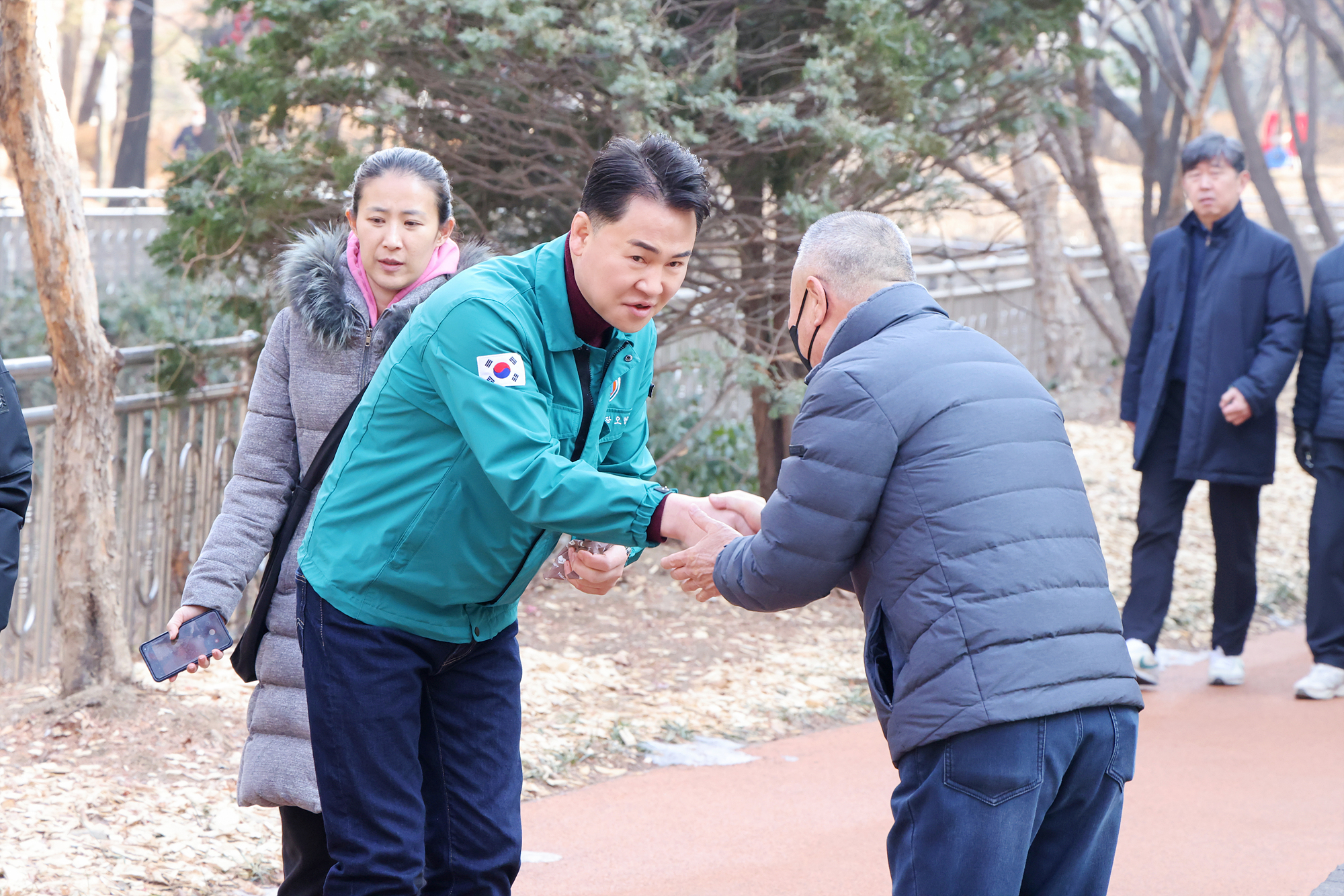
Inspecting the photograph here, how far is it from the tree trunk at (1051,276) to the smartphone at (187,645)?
1026cm

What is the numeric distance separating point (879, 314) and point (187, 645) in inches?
67.0

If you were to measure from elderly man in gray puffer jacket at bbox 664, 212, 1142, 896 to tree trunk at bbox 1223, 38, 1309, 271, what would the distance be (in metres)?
13.7

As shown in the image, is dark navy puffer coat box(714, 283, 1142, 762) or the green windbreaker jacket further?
the green windbreaker jacket

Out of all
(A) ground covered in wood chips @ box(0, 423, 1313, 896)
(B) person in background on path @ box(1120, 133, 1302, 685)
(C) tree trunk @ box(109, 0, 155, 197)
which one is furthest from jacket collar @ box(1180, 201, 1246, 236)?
(C) tree trunk @ box(109, 0, 155, 197)

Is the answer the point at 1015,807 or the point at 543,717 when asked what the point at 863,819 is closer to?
the point at 543,717

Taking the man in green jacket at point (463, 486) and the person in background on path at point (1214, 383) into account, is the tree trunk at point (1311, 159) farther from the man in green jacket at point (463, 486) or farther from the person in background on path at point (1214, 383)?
the man in green jacket at point (463, 486)

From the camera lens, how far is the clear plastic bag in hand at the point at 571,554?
10.1 feet

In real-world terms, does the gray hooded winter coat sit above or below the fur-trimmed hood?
below

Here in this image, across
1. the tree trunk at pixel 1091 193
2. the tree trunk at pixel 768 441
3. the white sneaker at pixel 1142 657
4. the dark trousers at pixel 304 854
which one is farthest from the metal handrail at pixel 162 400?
the tree trunk at pixel 1091 193

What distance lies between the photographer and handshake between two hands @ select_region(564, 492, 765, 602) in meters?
2.65

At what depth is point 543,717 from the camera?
5496mm

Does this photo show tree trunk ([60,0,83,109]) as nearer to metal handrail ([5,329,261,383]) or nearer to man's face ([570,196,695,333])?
metal handrail ([5,329,261,383])

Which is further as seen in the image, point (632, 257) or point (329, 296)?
point (329, 296)

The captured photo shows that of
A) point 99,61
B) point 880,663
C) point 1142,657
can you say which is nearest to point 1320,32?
point 1142,657
